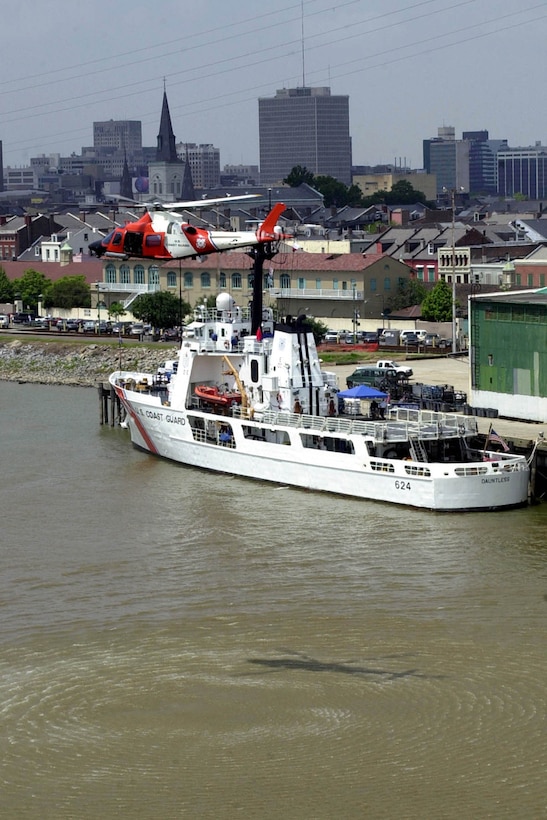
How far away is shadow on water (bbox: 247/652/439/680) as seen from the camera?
22.1 meters

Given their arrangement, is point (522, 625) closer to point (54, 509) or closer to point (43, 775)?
point (43, 775)

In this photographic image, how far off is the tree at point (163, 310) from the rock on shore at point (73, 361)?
5117 mm

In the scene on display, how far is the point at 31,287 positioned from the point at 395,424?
54949 mm

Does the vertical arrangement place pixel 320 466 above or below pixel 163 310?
below

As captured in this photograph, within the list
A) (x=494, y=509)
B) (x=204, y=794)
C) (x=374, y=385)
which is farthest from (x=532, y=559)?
(x=374, y=385)

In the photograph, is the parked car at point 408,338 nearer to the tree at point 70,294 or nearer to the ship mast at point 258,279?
the ship mast at point 258,279

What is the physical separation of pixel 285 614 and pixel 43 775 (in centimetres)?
722

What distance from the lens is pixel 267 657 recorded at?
2298 centimetres

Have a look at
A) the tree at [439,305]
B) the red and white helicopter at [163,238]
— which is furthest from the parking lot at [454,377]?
the tree at [439,305]

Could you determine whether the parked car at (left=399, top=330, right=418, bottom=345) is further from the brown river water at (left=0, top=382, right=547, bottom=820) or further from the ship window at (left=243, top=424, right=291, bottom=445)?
the brown river water at (left=0, top=382, right=547, bottom=820)

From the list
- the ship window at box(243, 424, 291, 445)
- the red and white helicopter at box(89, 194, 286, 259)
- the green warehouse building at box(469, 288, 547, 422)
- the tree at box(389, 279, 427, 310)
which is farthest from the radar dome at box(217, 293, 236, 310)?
the tree at box(389, 279, 427, 310)

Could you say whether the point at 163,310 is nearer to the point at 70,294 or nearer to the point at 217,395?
the point at 70,294

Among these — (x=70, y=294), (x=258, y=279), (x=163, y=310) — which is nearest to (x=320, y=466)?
(x=258, y=279)

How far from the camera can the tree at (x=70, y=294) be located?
83.4 meters
